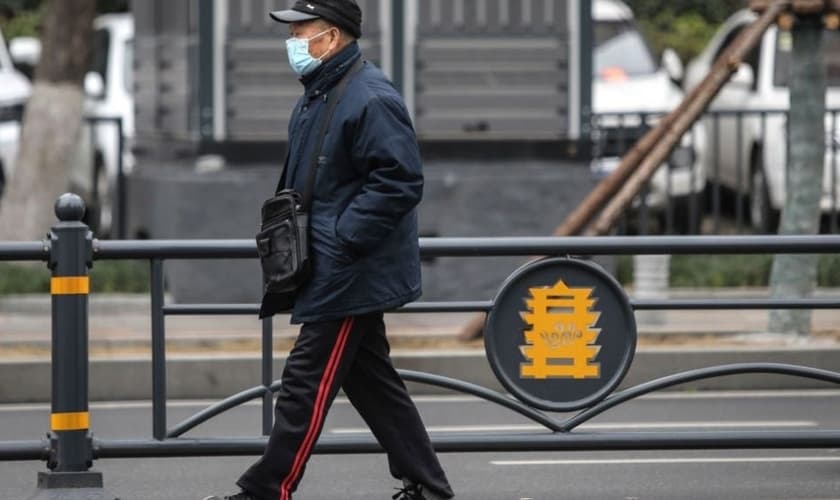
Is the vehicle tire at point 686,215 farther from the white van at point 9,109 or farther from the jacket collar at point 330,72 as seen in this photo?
the jacket collar at point 330,72

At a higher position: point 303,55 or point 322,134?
point 303,55

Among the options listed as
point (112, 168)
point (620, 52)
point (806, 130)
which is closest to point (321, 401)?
point (806, 130)

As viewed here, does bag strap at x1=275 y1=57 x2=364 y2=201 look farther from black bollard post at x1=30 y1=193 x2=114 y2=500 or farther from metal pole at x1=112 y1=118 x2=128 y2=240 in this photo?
metal pole at x1=112 y1=118 x2=128 y2=240

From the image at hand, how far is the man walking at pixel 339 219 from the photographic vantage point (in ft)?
20.1

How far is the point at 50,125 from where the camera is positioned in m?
14.3

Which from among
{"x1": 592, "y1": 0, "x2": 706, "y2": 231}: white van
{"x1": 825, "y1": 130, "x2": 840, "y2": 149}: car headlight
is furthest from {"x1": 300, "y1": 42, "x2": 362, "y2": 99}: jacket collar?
{"x1": 825, "y1": 130, "x2": 840, "y2": 149}: car headlight

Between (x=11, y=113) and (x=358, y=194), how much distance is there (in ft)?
36.0

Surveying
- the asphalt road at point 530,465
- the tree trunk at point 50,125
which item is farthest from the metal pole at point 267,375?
the tree trunk at point 50,125

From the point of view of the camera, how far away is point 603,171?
1420 cm

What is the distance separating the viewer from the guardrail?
6.71 m

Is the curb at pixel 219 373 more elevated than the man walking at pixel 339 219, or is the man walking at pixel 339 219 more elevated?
the man walking at pixel 339 219

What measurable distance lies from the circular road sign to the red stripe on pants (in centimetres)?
92

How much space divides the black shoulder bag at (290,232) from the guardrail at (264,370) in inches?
25.6

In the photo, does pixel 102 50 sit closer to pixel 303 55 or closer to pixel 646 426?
pixel 646 426
